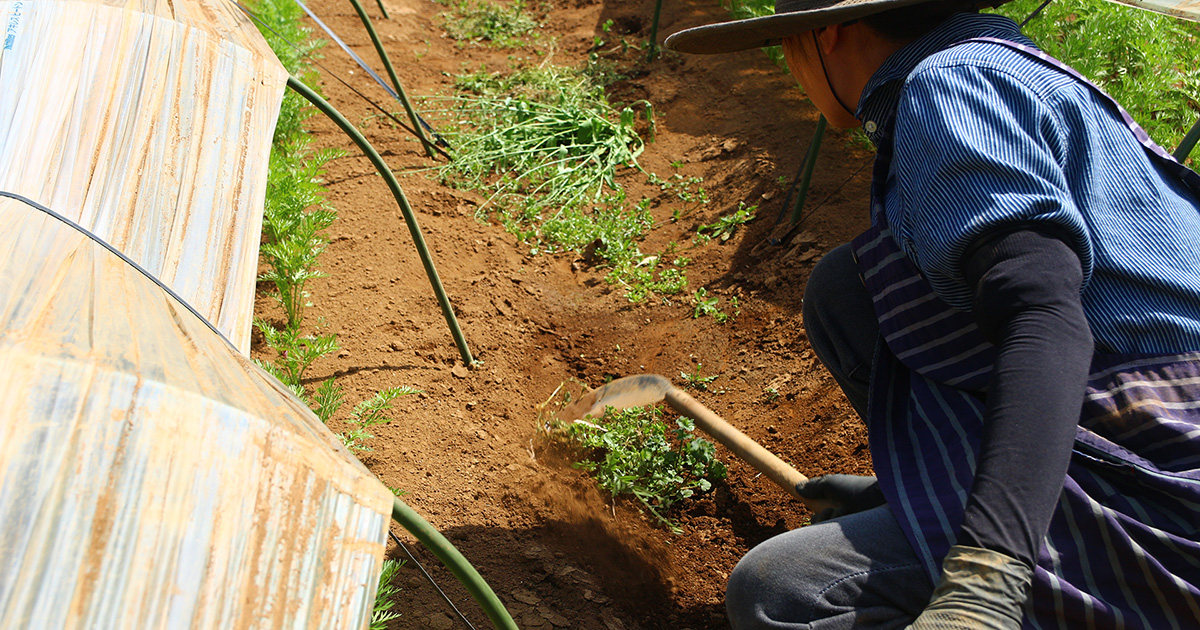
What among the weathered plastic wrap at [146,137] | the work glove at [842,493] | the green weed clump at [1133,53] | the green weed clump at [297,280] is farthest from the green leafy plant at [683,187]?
the weathered plastic wrap at [146,137]

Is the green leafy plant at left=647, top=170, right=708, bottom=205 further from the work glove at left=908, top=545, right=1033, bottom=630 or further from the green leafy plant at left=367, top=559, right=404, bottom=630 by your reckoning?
the work glove at left=908, top=545, right=1033, bottom=630

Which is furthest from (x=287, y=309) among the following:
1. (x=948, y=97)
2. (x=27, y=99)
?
(x=948, y=97)

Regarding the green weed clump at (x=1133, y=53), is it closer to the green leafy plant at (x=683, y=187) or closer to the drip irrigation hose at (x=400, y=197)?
the green leafy plant at (x=683, y=187)

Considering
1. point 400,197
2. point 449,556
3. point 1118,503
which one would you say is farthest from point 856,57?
point 400,197

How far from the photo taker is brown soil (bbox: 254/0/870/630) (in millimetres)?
2061

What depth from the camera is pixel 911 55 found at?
4.19ft

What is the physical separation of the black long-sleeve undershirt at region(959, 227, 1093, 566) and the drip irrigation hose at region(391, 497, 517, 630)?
25.5 inches

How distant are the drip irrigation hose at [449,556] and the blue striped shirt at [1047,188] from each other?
80cm

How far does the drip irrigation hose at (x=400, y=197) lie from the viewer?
6.84 ft

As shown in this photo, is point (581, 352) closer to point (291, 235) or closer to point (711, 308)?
point (711, 308)

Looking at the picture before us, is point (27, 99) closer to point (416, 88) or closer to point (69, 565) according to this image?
point (69, 565)

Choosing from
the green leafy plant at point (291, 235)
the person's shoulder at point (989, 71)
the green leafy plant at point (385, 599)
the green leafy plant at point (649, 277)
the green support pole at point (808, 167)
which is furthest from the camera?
the green leafy plant at point (649, 277)

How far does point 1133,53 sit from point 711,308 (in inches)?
83.3

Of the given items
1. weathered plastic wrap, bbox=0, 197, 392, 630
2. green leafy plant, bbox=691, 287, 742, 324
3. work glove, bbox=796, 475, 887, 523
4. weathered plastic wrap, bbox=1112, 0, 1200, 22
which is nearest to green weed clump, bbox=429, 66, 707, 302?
green leafy plant, bbox=691, 287, 742, 324
